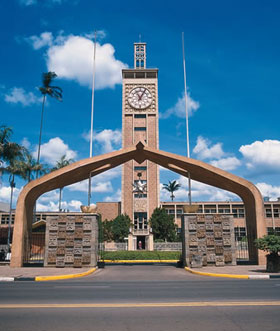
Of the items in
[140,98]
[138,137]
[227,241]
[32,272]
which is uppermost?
[140,98]

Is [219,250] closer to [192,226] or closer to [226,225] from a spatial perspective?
[226,225]

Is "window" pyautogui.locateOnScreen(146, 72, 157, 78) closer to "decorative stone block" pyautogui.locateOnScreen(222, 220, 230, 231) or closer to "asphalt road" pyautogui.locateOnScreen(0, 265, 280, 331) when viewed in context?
"decorative stone block" pyautogui.locateOnScreen(222, 220, 230, 231)

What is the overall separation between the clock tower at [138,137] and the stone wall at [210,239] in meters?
29.7

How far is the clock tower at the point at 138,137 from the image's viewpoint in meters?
52.9

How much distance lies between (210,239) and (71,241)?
9.26m

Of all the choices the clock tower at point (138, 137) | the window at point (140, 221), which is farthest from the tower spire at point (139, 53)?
the window at point (140, 221)

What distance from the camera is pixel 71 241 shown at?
67.5 ft

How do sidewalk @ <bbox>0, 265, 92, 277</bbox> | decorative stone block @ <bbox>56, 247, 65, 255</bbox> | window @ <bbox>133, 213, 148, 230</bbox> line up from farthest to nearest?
window @ <bbox>133, 213, 148, 230</bbox>, decorative stone block @ <bbox>56, 247, 65, 255</bbox>, sidewalk @ <bbox>0, 265, 92, 277</bbox>

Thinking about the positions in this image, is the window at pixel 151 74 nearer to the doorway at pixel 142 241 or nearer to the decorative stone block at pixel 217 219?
the doorway at pixel 142 241

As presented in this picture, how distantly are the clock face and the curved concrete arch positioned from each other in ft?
117

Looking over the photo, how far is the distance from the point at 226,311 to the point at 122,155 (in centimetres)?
1680

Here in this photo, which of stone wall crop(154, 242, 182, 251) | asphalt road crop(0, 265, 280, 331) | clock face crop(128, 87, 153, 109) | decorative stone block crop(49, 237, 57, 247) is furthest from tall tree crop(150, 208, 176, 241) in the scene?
asphalt road crop(0, 265, 280, 331)

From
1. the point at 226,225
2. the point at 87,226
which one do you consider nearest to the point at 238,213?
the point at 226,225

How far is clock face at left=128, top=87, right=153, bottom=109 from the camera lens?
58.7m
